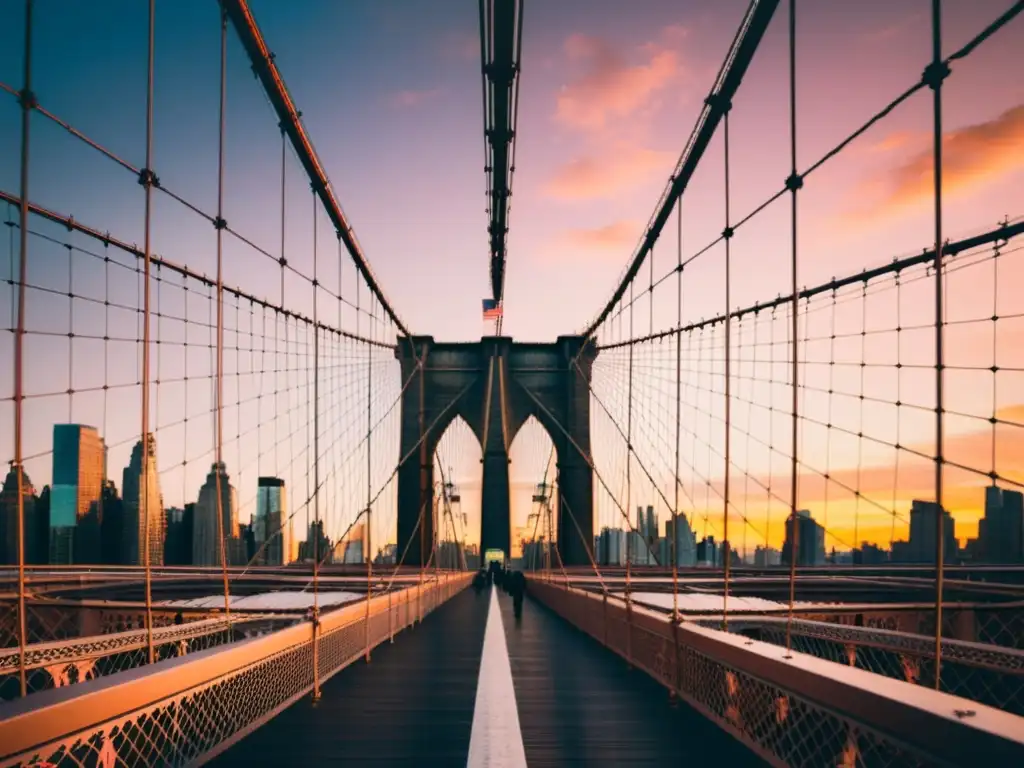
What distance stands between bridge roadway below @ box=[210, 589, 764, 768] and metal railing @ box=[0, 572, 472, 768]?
0.50ft

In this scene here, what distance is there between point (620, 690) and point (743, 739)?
2.57 m

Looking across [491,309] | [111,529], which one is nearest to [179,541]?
[111,529]

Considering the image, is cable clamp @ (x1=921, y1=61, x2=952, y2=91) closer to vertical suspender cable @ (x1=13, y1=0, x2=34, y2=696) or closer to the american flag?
vertical suspender cable @ (x1=13, y1=0, x2=34, y2=696)

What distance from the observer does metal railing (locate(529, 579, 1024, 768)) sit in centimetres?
251

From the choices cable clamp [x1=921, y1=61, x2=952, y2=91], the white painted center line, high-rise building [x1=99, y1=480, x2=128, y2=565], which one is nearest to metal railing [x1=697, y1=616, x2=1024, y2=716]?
the white painted center line

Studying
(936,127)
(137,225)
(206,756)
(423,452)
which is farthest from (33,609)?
(423,452)

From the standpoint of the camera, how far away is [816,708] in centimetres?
349

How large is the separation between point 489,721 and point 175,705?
8.84 feet

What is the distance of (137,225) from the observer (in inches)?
725

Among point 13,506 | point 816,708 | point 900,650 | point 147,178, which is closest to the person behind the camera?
point 816,708

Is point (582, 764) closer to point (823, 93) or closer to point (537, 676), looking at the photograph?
point (537, 676)

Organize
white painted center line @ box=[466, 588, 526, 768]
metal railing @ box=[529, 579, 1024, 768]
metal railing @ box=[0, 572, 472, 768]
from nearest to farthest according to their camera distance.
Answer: metal railing @ box=[529, 579, 1024, 768] → metal railing @ box=[0, 572, 472, 768] → white painted center line @ box=[466, 588, 526, 768]

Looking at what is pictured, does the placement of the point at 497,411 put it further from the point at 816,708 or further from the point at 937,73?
the point at 816,708

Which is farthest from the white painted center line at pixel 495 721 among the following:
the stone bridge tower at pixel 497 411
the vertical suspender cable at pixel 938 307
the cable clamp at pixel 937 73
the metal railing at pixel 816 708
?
the stone bridge tower at pixel 497 411
